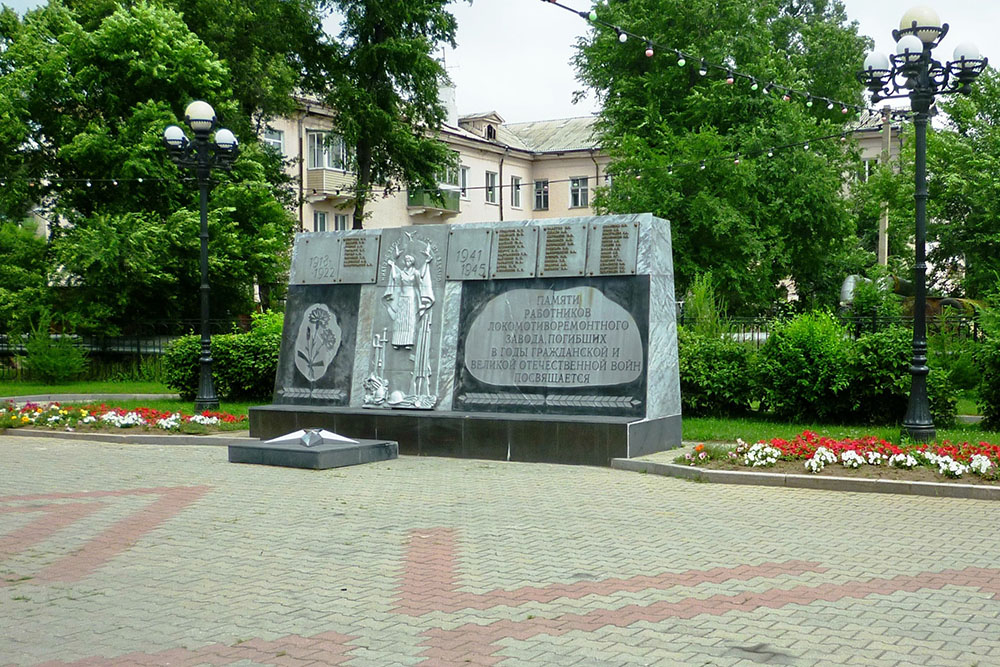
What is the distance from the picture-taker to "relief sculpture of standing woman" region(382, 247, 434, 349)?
14719mm

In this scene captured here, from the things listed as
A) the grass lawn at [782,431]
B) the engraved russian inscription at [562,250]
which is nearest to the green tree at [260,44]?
the engraved russian inscription at [562,250]

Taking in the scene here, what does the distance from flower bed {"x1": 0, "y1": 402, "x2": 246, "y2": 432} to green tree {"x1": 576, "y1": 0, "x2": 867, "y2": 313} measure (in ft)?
69.6

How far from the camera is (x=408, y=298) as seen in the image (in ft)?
48.8

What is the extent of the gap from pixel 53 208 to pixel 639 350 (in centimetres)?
2470

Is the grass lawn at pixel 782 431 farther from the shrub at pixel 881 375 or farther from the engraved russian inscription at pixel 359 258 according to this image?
the engraved russian inscription at pixel 359 258

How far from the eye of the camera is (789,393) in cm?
1641

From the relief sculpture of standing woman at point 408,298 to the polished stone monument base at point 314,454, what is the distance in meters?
1.78

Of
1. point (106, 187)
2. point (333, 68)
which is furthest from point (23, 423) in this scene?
point (333, 68)

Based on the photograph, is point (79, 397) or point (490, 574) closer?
point (490, 574)

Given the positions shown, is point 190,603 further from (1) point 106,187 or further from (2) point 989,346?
(1) point 106,187

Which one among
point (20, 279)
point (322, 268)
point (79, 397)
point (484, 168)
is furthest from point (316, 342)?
point (484, 168)

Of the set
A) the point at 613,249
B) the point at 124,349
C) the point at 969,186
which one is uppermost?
the point at 969,186

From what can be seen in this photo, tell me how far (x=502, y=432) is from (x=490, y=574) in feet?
20.4

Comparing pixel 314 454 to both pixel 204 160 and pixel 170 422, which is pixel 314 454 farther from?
pixel 204 160
